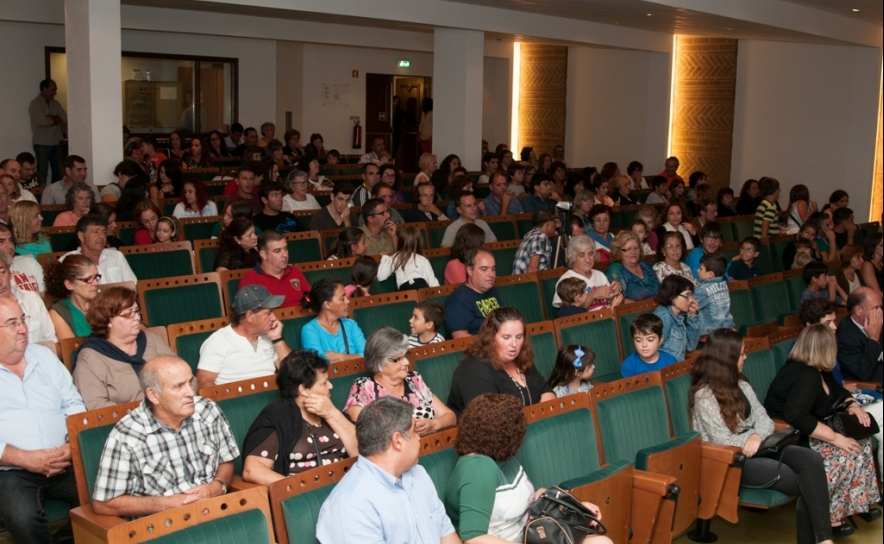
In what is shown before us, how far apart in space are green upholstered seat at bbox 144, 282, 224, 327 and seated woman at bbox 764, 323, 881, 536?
10.3ft

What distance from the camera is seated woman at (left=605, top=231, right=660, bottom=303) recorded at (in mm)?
6469

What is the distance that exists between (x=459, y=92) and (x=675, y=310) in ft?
24.4

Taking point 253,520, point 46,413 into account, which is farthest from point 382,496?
point 46,413

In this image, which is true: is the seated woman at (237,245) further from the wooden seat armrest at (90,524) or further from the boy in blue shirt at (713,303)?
the wooden seat armrest at (90,524)

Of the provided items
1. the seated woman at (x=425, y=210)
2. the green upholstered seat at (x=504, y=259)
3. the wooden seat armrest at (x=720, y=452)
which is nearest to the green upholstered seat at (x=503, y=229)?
the seated woman at (x=425, y=210)

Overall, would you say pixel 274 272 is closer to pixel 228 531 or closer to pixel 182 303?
pixel 182 303

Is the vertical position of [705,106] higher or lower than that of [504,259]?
higher

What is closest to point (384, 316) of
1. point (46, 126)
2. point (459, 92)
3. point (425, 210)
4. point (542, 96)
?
point (425, 210)

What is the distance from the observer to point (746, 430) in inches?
168

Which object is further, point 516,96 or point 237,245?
point 516,96

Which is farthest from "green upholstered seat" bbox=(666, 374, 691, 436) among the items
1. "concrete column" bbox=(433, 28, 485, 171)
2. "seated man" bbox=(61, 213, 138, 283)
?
"concrete column" bbox=(433, 28, 485, 171)

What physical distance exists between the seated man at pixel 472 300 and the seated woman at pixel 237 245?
4.81ft

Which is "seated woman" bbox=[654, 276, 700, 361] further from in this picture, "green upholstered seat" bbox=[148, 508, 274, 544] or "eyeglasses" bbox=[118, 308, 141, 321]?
"green upholstered seat" bbox=[148, 508, 274, 544]

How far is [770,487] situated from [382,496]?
2130 millimetres
